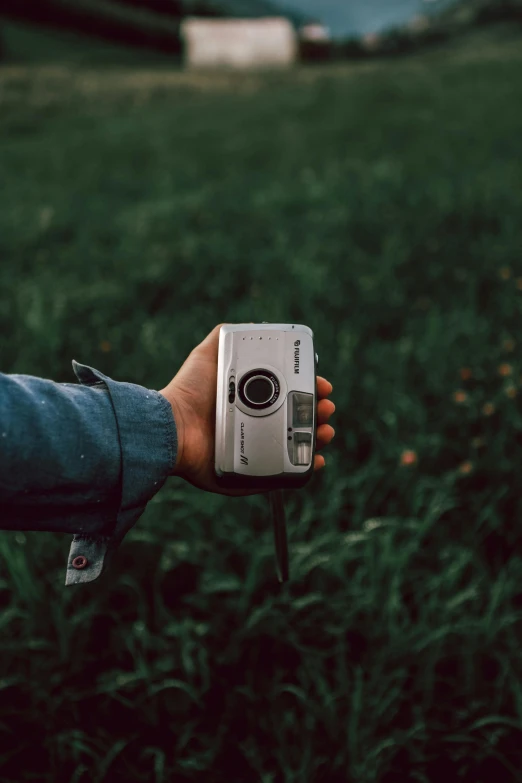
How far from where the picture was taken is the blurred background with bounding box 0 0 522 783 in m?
1.40

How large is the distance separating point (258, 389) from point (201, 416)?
0.18 metres

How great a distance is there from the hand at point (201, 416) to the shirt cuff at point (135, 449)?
0.07 meters

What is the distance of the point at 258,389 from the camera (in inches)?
44.6

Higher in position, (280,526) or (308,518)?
(280,526)

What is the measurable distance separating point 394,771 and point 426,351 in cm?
168

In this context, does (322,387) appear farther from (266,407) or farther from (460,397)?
(460,397)

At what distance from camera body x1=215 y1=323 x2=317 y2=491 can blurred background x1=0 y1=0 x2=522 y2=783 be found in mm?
655

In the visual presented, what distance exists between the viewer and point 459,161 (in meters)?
5.41

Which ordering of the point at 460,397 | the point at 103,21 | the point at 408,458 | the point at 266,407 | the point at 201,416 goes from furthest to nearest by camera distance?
1. the point at 103,21
2. the point at 460,397
3. the point at 408,458
4. the point at 201,416
5. the point at 266,407

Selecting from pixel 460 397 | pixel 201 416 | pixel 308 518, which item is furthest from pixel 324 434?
pixel 460 397

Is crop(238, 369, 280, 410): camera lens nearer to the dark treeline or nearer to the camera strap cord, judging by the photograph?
the camera strap cord

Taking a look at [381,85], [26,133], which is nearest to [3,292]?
[26,133]

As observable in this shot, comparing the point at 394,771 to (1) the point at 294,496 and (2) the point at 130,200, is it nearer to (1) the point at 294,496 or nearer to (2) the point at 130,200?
(1) the point at 294,496

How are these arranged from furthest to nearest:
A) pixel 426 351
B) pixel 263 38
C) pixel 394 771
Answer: pixel 263 38
pixel 426 351
pixel 394 771
